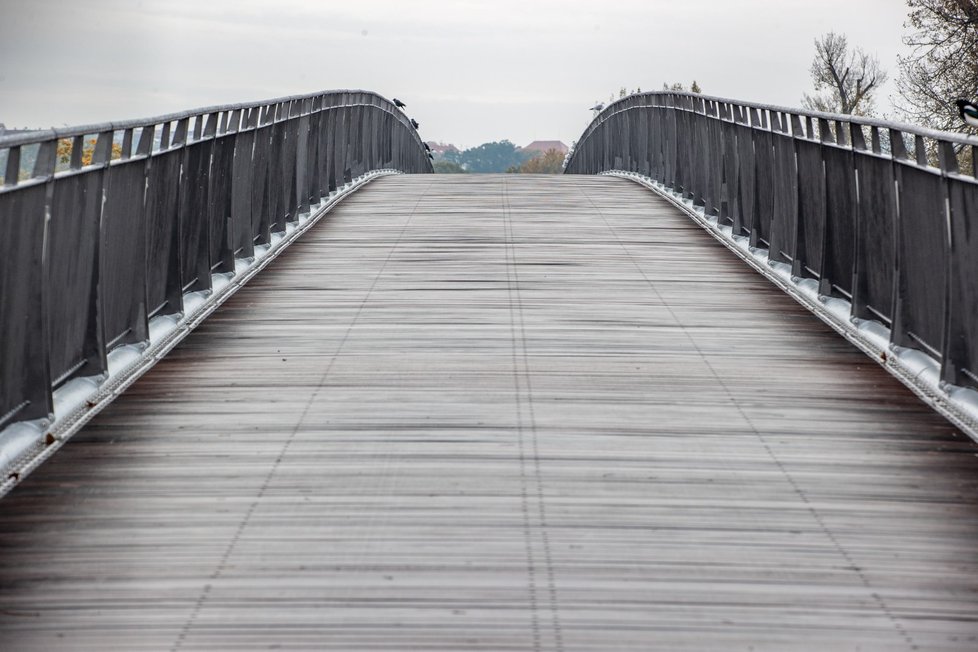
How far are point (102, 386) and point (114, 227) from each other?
1.06 meters

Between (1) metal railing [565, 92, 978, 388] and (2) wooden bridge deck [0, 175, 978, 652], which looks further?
(1) metal railing [565, 92, 978, 388]

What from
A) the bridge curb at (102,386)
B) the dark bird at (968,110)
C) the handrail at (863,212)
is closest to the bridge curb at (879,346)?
the handrail at (863,212)

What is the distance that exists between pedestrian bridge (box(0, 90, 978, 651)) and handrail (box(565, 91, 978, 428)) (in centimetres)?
40

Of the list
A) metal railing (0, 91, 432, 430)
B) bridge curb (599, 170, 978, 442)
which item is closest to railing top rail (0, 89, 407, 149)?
metal railing (0, 91, 432, 430)

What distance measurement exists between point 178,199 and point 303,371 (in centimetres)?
→ 217

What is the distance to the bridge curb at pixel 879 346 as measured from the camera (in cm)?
802

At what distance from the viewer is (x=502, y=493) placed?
6500mm

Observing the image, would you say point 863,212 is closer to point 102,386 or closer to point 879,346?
point 879,346

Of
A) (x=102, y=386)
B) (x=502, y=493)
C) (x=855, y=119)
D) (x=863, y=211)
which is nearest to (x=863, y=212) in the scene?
(x=863, y=211)

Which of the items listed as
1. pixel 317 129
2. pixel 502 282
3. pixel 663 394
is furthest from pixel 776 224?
pixel 317 129

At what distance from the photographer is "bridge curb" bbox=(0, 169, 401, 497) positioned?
693 centimetres

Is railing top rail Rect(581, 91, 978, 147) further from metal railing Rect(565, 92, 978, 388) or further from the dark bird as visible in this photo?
the dark bird

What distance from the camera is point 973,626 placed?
200 inches

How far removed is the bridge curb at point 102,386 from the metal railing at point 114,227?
0.26 feet
